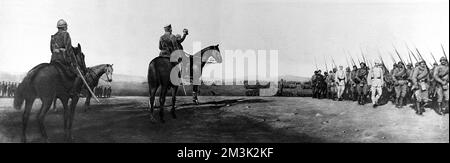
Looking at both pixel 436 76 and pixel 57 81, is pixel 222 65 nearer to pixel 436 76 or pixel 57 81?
pixel 57 81

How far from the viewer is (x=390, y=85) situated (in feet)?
36.1

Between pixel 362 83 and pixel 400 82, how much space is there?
1.03m

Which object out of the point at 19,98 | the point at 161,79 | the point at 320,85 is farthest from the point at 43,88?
the point at 320,85

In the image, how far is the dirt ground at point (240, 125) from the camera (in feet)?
32.4

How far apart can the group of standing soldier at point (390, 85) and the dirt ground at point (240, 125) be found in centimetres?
30

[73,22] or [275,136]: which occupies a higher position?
[73,22]

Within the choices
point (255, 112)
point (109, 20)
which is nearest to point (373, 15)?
point (255, 112)

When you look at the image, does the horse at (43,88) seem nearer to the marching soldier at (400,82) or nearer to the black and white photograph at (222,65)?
the black and white photograph at (222,65)

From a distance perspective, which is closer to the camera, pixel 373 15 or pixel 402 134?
pixel 402 134
